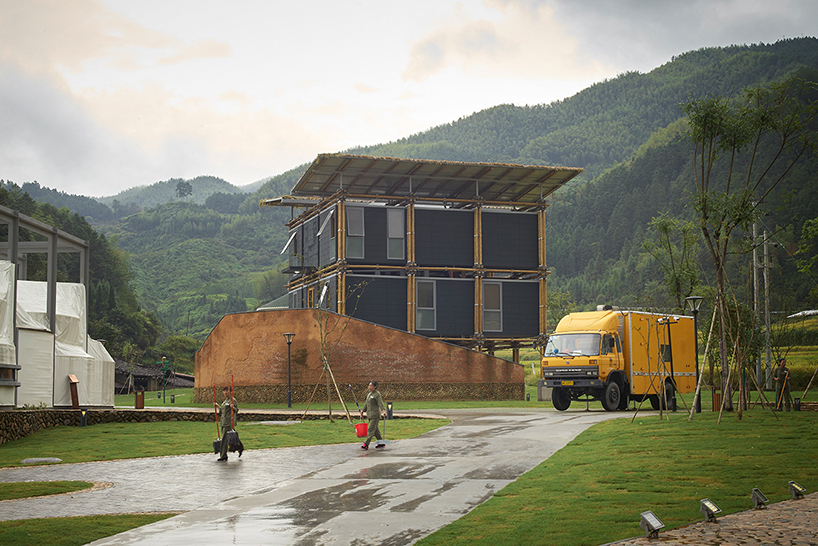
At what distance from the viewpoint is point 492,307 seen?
5325cm

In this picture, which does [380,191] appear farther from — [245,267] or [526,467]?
[245,267]

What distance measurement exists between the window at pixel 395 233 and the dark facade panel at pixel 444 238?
1.09 meters

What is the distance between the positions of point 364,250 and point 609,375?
81.9 ft

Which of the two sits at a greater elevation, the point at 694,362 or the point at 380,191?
the point at 380,191

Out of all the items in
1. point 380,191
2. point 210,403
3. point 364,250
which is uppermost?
point 380,191

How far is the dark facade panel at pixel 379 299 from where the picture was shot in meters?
49.5

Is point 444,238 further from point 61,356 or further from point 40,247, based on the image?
point 61,356

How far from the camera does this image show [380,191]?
5347 centimetres

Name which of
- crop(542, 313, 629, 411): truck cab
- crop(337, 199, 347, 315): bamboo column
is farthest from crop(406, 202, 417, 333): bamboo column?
crop(542, 313, 629, 411): truck cab

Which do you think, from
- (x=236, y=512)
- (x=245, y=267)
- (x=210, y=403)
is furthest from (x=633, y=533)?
(x=245, y=267)

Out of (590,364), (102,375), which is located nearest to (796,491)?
(590,364)

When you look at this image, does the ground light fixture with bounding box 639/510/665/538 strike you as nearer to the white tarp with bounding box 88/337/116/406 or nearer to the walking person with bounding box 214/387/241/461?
the walking person with bounding box 214/387/241/461

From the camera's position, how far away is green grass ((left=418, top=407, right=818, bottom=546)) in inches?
373

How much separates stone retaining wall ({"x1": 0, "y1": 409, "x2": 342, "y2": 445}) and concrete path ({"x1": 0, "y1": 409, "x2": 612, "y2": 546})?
8.15 metres
